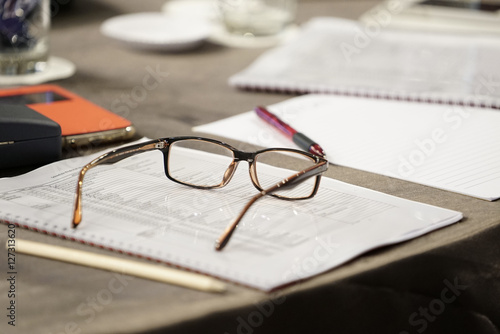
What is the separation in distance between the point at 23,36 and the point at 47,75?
2.6 inches

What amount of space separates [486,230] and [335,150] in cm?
21

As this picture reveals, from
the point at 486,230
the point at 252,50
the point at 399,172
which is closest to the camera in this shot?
the point at 486,230

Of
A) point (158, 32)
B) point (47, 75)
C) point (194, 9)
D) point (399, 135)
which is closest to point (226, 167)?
point (399, 135)

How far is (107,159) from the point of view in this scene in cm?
56

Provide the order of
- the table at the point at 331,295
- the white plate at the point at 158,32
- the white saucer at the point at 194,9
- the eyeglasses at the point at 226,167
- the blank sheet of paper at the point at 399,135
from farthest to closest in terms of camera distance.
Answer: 1. the white saucer at the point at 194,9
2. the white plate at the point at 158,32
3. the blank sheet of paper at the point at 399,135
4. the eyeglasses at the point at 226,167
5. the table at the point at 331,295

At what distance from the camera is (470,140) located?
2.46ft

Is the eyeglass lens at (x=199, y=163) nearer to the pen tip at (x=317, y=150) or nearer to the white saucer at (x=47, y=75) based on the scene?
the pen tip at (x=317, y=150)

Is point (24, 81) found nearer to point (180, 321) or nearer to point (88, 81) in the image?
point (88, 81)

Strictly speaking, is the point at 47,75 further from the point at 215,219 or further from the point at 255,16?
the point at 215,219

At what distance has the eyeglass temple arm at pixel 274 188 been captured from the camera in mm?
479

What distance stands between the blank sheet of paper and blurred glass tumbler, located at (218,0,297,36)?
1.23ft

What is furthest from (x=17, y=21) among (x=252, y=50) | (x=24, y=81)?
(x=252, y=50)

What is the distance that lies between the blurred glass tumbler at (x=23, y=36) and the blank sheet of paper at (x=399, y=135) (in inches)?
12.6

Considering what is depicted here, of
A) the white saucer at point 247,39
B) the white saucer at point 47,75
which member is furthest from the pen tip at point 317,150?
the white saucer at point 247,39
